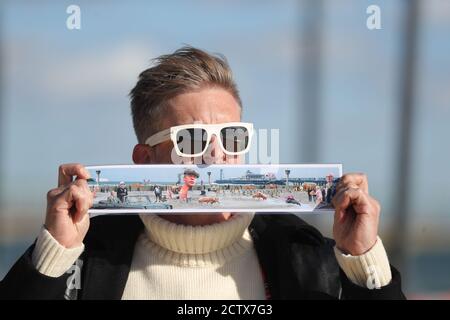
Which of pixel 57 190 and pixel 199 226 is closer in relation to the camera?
pixel 57 190

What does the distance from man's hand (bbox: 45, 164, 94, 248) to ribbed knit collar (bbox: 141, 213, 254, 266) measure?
0.61 feet

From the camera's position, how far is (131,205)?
1418 mm

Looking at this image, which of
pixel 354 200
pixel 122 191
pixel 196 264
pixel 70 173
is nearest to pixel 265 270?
pixel 196 264

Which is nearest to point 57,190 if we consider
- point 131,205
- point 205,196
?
point 131,205

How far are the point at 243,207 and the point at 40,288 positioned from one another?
46 cm

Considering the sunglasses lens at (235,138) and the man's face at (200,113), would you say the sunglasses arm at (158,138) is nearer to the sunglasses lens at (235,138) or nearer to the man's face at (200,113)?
the man's face at (200,113)

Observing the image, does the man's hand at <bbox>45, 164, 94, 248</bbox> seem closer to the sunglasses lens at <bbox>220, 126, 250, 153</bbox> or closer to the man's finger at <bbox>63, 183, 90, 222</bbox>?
the man's finger at <bbox>63, 183, 90, 222</bbox>

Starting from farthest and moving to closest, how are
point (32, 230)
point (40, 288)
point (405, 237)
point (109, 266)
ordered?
point (32, 230) → point (405, 237) → point (109, 266) → point (40, 288)

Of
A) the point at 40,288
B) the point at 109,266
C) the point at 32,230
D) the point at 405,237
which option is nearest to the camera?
the point at 40,288

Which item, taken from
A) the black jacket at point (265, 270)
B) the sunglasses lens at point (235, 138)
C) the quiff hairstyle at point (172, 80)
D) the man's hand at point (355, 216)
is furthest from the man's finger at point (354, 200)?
the quiff hairstyle at point (172, 80)

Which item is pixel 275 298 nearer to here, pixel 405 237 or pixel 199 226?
pixel 199 226
